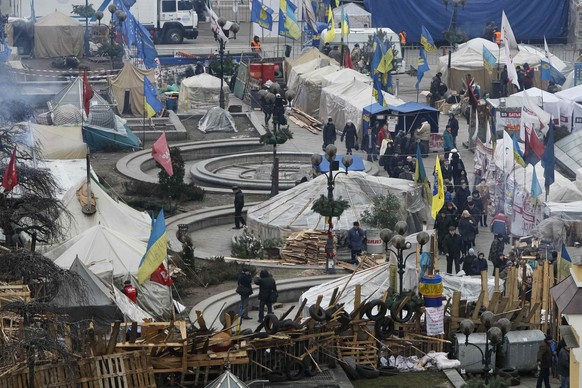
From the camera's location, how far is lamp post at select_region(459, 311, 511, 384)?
1097 inches

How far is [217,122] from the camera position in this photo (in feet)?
183

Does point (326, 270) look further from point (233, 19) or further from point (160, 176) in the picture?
point (233, 19)

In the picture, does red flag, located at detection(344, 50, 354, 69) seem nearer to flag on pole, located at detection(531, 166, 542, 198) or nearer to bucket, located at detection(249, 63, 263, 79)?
bucket, located at detection(249, 63, 263, 79)

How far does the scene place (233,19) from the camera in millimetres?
81125

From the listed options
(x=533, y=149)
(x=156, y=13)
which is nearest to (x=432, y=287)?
(x=533, y=149)

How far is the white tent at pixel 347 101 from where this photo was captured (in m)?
52.9

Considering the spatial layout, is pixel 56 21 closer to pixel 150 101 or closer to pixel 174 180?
pixel 150 101

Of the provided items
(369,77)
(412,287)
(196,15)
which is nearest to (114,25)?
(196,15)

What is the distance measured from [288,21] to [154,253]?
30362 millimetres

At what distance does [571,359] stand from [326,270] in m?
11.9

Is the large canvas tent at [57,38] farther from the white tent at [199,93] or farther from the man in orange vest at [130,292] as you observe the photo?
the man in orange vest at [130,292]

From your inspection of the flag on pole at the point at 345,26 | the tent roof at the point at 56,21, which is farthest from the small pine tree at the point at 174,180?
the tent roof at the point at 56,21

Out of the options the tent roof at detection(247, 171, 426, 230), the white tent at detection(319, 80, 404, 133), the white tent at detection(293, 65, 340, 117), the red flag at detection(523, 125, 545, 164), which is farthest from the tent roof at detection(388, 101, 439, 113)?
the red flag at detection(523, 125, 545, 164)

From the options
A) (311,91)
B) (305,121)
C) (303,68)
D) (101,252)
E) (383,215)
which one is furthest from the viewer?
(303,68)
